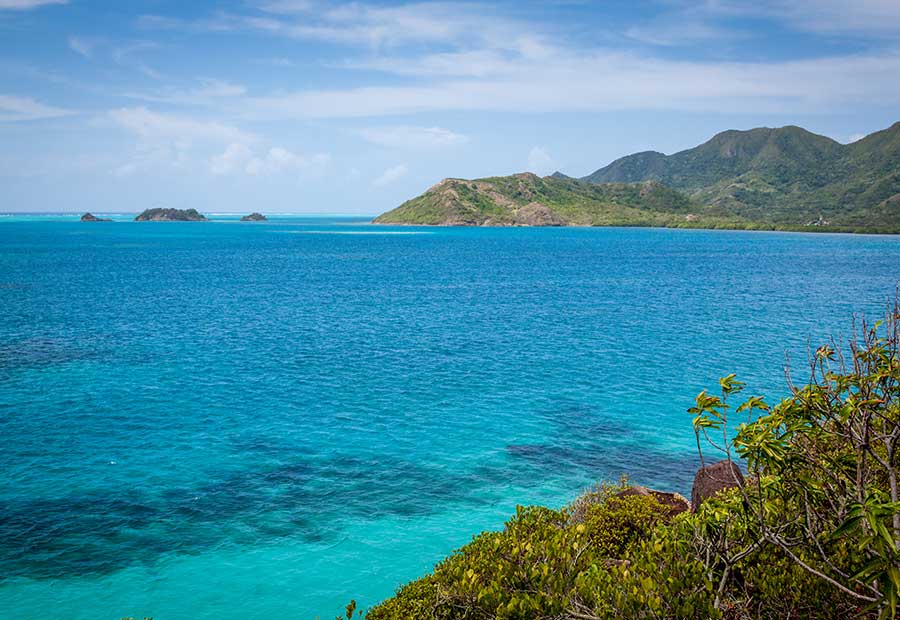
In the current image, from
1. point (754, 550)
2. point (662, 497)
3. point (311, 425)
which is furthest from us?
point (311, 425)

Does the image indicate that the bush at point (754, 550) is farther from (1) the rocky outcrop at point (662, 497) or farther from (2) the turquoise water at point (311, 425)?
(2) the turquoise water at point (311, 425)

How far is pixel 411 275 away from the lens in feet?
464

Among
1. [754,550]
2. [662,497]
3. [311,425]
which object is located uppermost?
[754,550]

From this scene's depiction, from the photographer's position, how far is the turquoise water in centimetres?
2722

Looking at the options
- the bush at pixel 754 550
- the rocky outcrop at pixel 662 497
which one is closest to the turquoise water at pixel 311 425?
the rocky outcrop at pixel 662 497

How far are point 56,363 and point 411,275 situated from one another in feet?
291

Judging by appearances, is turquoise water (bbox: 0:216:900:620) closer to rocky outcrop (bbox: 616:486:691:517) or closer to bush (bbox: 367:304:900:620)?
rocky outcrop (bbox: 616:486:691:517)

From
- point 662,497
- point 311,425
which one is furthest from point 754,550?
point 311,425

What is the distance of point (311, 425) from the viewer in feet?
145

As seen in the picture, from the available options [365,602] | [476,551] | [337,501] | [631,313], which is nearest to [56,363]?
[337,501]

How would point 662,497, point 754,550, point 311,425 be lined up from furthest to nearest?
point 311,425 → point 662,497 → point 754,550

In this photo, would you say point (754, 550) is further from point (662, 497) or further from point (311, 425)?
point (311, 425)

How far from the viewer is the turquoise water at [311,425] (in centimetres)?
2722

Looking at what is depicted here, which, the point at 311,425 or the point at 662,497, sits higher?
the point at 662,497
